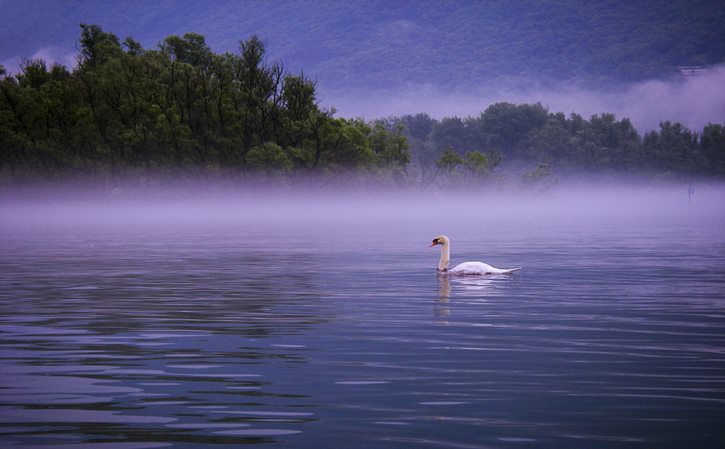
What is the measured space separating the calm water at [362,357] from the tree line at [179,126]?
266ft

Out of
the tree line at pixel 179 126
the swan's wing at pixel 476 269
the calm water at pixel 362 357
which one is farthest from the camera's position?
the tree line at pixel 179 126

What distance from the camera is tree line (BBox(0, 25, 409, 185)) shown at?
10656 centimetres

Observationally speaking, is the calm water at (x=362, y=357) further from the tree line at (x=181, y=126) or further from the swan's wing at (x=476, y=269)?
the tree line at (x=181, y=126)

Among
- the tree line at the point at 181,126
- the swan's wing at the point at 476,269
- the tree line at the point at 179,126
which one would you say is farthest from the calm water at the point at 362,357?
the tree line at the point at 181,126

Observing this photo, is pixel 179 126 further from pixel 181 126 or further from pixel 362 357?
pixel 362 357

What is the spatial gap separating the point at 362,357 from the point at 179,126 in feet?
331

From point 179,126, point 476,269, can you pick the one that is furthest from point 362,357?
point 179,126

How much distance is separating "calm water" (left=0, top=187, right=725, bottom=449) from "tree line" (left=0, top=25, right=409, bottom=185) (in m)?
81.2

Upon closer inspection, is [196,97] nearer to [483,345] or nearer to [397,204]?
[397,204]

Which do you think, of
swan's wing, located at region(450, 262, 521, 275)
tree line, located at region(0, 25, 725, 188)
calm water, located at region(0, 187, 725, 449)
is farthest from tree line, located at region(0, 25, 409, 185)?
calm water, located at region(0, 187, 725, 449)

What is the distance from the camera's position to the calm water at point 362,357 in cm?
889

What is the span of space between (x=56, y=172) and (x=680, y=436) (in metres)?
105

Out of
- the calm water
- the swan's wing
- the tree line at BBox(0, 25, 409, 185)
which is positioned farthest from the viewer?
the tree line at BBox(0, 25, 409, 185)

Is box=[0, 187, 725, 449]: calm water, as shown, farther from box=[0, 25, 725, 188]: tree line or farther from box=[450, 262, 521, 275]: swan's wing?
box=[0, 25, 725, 188]: tree line
